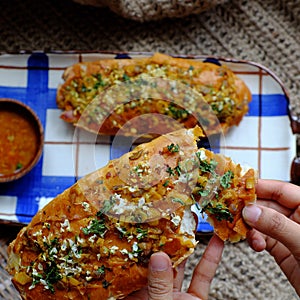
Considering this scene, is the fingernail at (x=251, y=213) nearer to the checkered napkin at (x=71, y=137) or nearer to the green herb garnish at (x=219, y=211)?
the green herb garnish at (x=219, y=211)

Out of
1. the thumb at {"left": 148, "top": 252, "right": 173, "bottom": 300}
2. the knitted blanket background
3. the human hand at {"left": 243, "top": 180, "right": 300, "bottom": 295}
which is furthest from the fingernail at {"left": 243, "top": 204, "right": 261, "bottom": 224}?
the knitted blanket background

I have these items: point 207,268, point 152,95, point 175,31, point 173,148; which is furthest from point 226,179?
point 175,31

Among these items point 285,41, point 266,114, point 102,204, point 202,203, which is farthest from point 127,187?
point 285,41

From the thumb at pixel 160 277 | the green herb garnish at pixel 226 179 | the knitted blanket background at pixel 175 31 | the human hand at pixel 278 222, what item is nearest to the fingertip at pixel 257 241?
the human hand at pixel 278 222

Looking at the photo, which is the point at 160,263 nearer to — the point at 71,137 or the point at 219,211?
the point at 219,211

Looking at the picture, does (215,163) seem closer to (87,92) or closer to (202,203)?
(202,203)

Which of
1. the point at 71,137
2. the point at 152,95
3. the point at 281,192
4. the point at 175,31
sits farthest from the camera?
the point at 175,31

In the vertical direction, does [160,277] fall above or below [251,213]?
below
